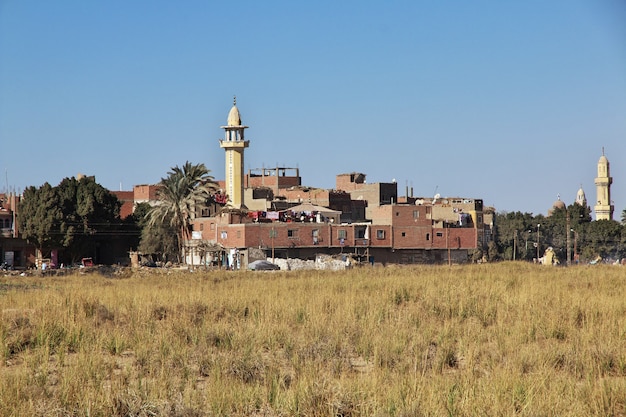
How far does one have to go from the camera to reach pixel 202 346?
16.0 m

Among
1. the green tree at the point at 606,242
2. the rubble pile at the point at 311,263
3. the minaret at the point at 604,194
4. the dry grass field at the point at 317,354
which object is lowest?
the dry grass field at the point at 317,354

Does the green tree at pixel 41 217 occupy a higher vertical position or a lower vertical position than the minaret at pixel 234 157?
lower

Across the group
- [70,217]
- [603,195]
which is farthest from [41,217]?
Result: [603,195]

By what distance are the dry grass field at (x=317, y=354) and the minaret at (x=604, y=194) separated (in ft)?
413

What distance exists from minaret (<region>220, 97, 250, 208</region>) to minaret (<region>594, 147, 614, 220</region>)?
76179 mm

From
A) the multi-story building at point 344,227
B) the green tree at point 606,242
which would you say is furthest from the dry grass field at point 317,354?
the green tree at point 606,242

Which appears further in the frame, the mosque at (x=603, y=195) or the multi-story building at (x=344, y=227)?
the mosque at (x=603, y=195)

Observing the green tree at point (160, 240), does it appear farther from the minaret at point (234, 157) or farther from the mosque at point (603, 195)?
the mosque at point (603, 195)

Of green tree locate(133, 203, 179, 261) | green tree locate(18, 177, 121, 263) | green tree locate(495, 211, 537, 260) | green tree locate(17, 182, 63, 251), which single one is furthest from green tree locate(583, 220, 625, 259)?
green tree locate(17, 182, 63, 251)

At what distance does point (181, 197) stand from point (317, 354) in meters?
60.3

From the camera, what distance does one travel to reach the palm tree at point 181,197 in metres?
74.2

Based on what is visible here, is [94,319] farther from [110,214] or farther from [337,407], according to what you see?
[110,214]

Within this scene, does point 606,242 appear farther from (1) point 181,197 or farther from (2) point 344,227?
(1) point 181,197

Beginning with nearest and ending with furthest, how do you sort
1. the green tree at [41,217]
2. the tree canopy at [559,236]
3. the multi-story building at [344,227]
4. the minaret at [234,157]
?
the multi-story building at [344,227] < the green tree at [41,217] < the minaret at [234,157] < the tree canopy at [559,236]
